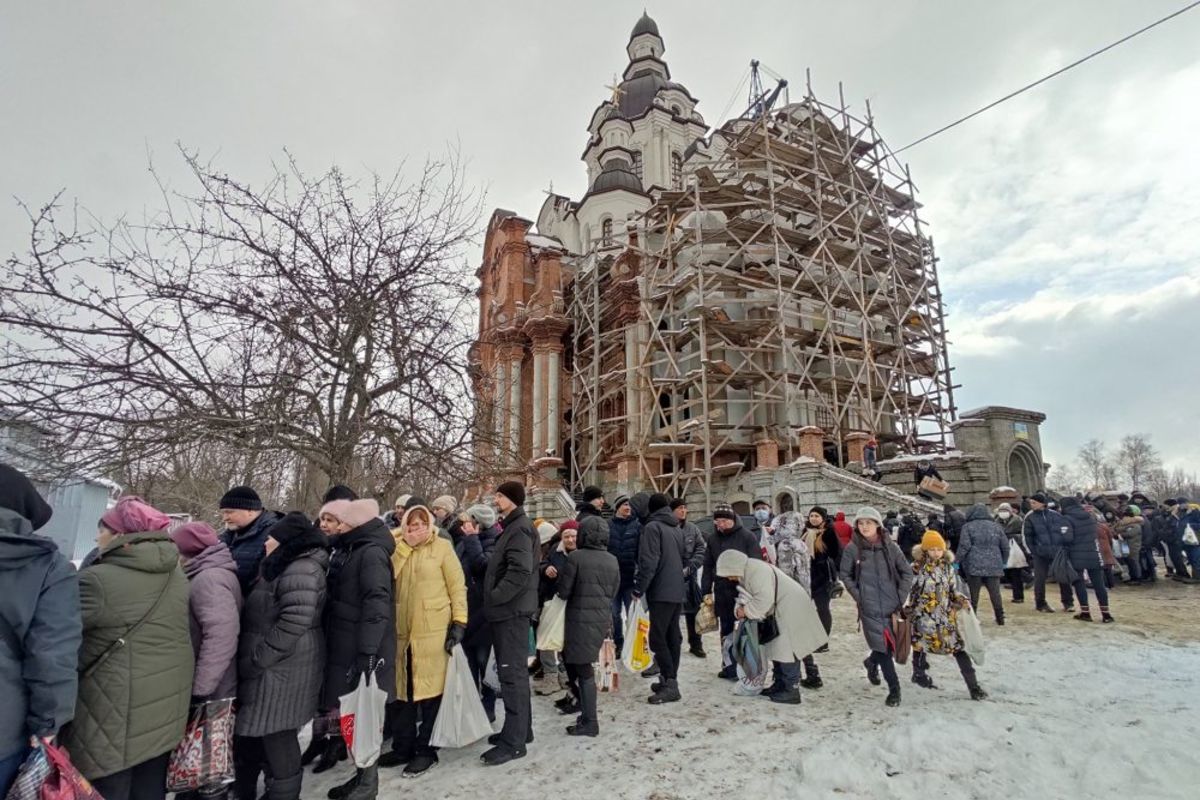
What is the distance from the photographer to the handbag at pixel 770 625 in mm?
5578

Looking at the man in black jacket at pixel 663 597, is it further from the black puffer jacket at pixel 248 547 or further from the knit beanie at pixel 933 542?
the black puffer jacket at pixel 248 547

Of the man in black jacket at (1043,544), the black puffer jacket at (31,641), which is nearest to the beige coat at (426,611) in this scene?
the black puffer jacket at (31,641)

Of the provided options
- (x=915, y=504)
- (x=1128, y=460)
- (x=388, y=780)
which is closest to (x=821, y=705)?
(x=388, y=780)

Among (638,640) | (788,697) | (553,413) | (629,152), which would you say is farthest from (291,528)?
(629,152)

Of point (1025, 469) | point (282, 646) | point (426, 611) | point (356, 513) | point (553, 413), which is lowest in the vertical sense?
point (282, 646)

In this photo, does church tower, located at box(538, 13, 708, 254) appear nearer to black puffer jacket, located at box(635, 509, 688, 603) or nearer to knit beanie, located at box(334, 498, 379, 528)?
black puffer jacket, located at box(635, 509, 688, 603)

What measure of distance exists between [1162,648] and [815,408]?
15074mm

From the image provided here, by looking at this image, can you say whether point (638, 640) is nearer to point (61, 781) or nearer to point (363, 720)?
point (363, 720)

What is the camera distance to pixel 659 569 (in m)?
5.81

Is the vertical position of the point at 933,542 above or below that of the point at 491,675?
above

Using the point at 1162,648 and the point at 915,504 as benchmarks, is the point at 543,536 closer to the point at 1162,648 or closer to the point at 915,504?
the point at 1162,648

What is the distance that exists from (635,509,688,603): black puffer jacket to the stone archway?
1563cm

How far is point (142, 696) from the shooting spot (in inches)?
115

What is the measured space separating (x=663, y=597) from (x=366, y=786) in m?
2.85
